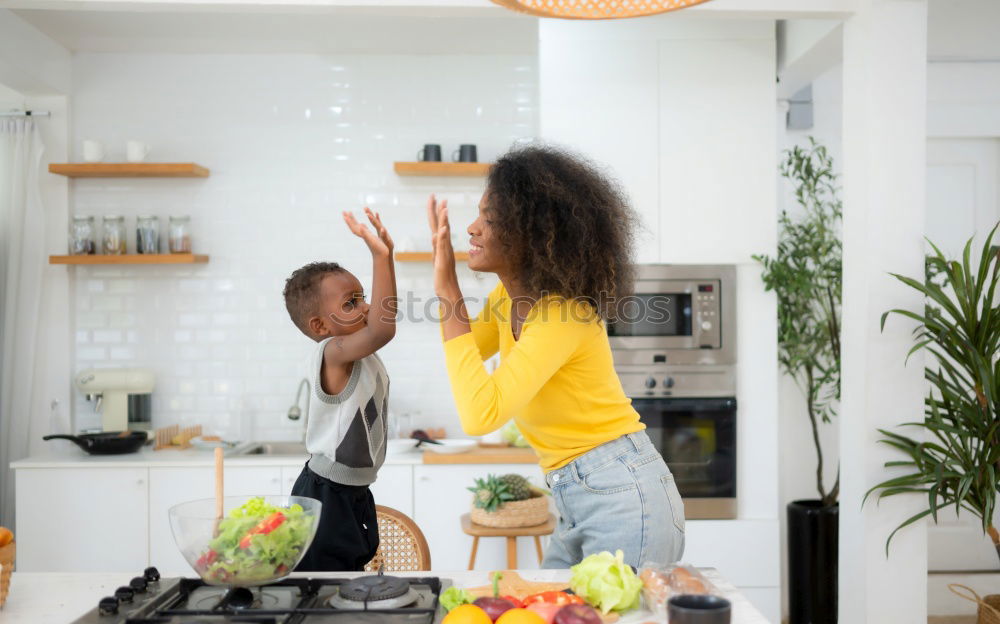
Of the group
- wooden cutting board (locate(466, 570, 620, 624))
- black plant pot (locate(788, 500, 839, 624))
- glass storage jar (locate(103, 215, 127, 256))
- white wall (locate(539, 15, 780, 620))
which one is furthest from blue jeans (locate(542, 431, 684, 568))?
glass storage jar (locate(103, 215, 127, 256))

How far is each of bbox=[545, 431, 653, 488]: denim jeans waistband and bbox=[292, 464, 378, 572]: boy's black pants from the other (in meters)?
0.49

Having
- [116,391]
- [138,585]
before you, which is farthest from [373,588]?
[116,391]

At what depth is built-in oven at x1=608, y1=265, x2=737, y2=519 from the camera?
147 inches

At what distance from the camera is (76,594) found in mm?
1705

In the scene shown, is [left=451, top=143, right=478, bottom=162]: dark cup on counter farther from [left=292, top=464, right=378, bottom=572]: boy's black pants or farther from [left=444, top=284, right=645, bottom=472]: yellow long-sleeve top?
[left=292, top=464, right=378, bottom=572]: boy's black pants

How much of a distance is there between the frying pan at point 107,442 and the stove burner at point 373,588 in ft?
8.80

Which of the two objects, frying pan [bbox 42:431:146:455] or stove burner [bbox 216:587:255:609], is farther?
frying pan [bbox 42:431:146:455]

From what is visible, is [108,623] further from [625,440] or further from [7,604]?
[625,440]

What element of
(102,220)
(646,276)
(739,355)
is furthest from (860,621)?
(102,220)

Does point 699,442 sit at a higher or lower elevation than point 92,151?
lower

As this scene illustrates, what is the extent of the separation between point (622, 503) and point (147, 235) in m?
3.11

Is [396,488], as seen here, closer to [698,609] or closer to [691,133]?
[691,133]

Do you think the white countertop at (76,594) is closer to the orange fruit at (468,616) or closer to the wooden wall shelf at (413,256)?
the orange fruit at (468,616)

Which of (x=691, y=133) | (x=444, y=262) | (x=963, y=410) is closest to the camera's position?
(x=444, y=262)
